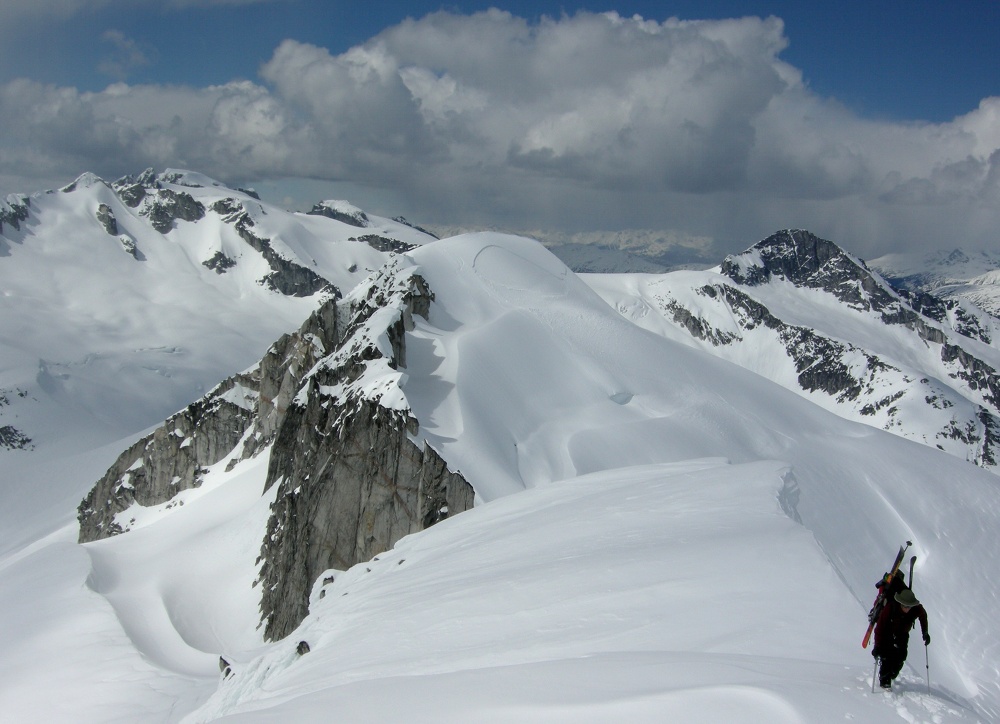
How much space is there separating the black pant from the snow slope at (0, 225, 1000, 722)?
28 cm

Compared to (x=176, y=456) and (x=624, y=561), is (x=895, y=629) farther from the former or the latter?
(x=176, y=456)

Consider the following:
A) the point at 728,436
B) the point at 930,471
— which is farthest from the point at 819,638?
the point at 930,471

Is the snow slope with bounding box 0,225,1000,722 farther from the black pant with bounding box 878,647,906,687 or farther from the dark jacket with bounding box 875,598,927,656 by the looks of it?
the dark jacket with bounding box 875,598,927,656

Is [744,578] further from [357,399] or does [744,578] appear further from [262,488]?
[262,488]

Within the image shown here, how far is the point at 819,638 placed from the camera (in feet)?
40.5

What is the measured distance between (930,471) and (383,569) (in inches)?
1819

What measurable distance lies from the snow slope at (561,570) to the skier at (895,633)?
445mm

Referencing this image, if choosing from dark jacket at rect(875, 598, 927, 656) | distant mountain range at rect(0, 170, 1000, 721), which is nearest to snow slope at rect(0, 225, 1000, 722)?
distant mountain range at rect(0, 170, 1000, 721)

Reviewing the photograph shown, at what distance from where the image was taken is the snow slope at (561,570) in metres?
11.4

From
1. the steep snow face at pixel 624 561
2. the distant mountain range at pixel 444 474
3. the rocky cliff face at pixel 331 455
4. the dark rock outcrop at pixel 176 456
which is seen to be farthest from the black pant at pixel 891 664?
the dark rock outcrop at pixel 176 456

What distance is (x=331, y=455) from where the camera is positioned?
43000 millimetres

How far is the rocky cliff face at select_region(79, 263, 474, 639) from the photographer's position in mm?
39500

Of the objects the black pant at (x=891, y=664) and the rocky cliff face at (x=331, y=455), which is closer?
the black pant at (x=891, y=664)

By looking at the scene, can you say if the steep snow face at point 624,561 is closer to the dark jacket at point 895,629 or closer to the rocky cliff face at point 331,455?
the dark jacket at point 895,629
